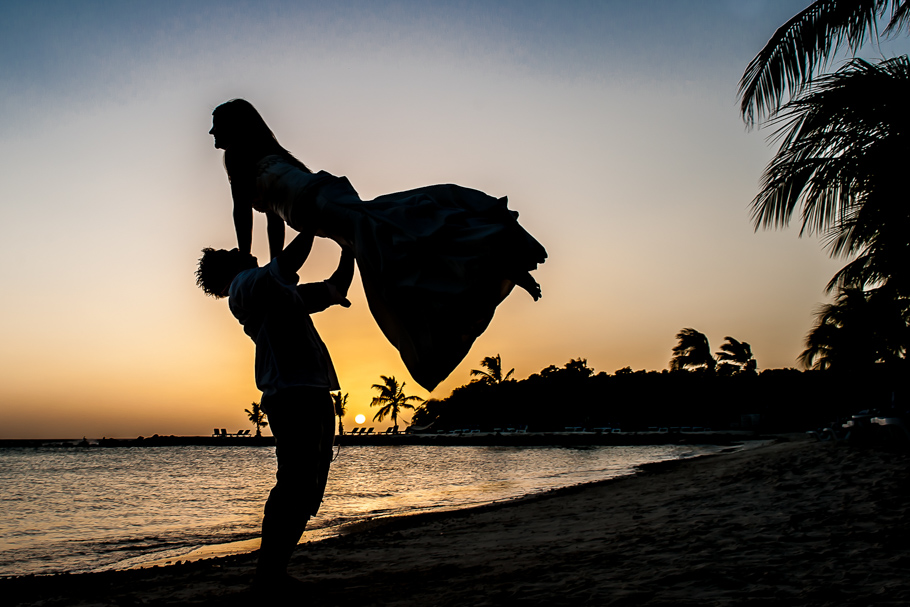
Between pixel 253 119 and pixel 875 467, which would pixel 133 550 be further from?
pixel 875 467

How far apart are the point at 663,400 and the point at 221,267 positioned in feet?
202

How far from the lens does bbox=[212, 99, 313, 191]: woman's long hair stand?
8.55 ft

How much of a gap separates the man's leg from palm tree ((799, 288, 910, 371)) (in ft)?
47.7

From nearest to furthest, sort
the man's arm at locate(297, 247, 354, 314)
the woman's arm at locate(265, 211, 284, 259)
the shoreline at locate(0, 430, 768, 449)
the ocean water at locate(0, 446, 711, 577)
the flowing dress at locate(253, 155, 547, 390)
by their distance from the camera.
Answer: the flowing dress at locate(253, 155, 547, 390) < the man's arm at locate(297, 247, 354, 314) < the woman's arm at locate(265, 211, 284, 259) < the ocean water at locate(0, 446, 711, 577) < the shoreline at locate(0, 430, 768, 449)

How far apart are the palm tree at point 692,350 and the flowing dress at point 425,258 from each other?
51454 millimetres

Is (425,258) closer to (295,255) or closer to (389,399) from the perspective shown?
(295,255)

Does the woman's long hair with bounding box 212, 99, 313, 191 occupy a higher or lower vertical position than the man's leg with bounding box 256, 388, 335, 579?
higher

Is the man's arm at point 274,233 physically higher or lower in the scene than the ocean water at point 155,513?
higher

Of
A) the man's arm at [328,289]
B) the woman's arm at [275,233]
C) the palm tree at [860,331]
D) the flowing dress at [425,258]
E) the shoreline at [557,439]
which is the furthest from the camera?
the shoreline at [557,439]

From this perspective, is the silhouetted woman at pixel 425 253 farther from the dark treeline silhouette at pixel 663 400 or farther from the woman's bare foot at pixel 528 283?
the dark treeline silhouette at pixel 663 400

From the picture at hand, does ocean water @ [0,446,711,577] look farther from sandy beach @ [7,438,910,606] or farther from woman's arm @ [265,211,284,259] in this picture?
woman's arm @ [265,211,284,259]

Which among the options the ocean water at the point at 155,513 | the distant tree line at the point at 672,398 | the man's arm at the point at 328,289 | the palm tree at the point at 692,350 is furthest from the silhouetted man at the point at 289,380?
the palm tree at the point at 692,350

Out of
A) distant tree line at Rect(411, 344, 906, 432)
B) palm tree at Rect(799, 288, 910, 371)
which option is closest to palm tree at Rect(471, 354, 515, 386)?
distant tree line at Rect(411, 344, 906, 432)

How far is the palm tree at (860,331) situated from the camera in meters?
16.8
